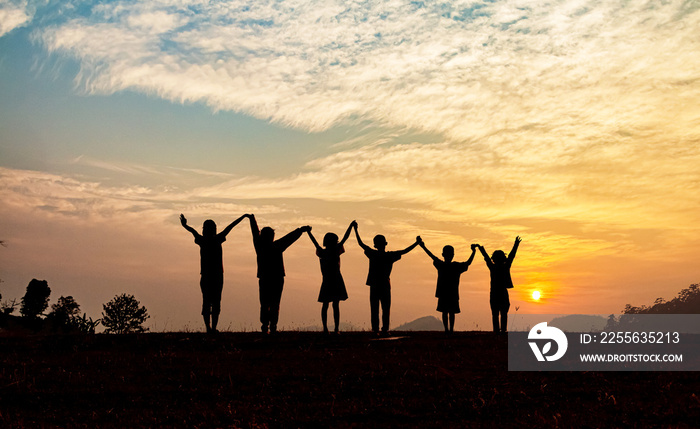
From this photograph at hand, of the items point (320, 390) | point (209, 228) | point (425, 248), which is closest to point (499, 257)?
point (425, 248)

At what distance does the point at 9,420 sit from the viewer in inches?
415

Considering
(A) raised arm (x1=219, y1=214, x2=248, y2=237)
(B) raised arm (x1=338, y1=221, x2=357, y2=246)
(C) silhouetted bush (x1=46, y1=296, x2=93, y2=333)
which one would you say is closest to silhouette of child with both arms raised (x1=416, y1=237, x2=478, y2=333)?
(B) raised arm (x1=338, y1=221, x2=357, y2=246)

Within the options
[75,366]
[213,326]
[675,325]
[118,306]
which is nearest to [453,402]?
[75,366]

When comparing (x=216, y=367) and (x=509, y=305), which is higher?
(x=509, y=305)

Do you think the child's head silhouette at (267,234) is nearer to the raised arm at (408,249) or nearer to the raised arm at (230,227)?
the raised arm at (230,227)

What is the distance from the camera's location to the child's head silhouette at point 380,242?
64.2ft

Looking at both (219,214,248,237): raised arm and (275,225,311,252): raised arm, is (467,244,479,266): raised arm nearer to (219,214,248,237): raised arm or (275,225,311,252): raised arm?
(275,225,311,252): raised arm

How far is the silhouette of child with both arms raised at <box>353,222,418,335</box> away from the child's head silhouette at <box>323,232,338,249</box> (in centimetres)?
71

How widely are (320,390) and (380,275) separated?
7.61 meters

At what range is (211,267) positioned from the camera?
19531 millimetres

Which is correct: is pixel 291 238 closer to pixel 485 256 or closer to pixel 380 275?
pixel 380 275

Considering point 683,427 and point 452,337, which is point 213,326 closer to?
point 452,337

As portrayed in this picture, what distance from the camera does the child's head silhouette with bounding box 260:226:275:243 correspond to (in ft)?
65.4

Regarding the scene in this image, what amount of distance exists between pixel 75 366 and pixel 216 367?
11.9 feet
